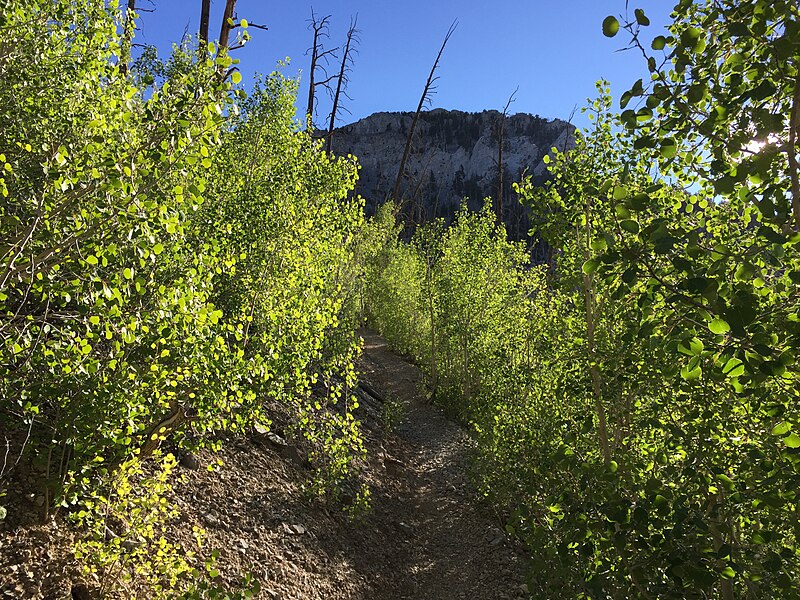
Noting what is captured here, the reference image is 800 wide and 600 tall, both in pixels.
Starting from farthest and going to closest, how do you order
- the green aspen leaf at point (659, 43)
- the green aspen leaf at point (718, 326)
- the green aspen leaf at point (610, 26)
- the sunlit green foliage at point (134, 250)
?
the sunlit green foliage at point (134, 250) < the green aspen leaf at point (659, 43) < the green aspen leaf at point (610, 26) < the green aspen leaf at point (718, 326)

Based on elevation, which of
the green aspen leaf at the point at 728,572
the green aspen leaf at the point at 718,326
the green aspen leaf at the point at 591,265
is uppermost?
the green aspen leaf at the point at 591,265

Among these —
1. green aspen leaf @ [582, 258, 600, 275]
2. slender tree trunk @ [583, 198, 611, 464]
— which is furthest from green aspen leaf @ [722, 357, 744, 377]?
slender tree trunk @ [583, 198, 611, 464]

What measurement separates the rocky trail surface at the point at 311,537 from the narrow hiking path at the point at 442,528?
0.08ft

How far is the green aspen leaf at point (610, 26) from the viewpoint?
1.80 m

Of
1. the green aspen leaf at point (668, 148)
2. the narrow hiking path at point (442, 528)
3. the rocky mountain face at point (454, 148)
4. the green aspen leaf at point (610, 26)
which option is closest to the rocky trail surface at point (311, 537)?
the narrow hiking path at point (442, 528)

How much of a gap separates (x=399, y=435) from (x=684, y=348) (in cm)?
1199

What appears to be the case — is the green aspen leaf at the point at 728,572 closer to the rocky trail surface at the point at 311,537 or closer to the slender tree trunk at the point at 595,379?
the slender tree trunk at the point at 595,379

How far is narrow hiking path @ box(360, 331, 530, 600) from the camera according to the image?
6.96 meters

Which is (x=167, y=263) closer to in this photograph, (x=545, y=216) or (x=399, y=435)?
(x=545, y=216)

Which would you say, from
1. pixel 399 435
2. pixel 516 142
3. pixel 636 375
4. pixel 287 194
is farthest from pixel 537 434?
pixel 516 142

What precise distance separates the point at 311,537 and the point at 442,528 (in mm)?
2809

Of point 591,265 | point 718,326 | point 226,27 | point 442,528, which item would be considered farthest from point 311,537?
point 226,27

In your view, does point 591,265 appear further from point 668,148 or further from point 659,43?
point 659,43

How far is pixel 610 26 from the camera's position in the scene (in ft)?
5.92
